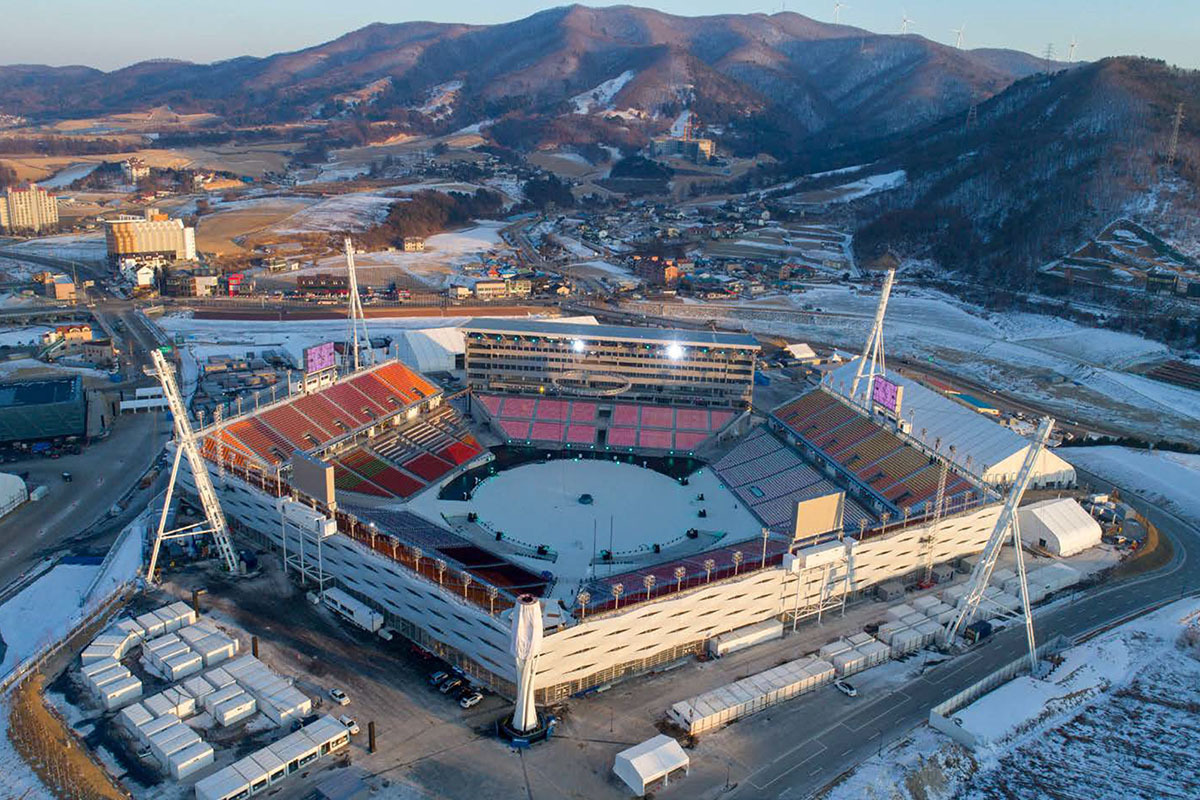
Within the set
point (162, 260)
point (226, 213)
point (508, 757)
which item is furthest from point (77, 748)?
point (226, 213)

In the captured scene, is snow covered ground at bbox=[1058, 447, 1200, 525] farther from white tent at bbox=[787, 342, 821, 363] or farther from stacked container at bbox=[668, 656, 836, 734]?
stacked container at bbox=[668, 656, 836, 734]

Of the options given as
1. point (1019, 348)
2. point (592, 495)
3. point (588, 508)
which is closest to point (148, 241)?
point (592, 495)

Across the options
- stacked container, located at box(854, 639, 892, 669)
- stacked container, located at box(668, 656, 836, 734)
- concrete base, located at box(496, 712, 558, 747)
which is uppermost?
stacked container, located at box(854, 639, 892, 669)

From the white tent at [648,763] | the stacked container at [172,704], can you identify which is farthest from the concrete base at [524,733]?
the stacked container at [172,704]

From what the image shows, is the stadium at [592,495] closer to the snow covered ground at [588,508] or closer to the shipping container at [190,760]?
the snow covered ground at [588,508]

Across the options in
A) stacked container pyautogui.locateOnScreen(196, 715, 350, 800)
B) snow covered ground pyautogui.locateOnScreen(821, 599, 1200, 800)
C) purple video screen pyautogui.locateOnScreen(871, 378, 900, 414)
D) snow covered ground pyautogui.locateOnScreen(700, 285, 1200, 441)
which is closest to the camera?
stacked container pyautogui.locateOnScreen(196, 715, 350, 800)

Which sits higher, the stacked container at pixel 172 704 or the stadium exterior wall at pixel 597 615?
the stadium exterior wall at pixel 597 615

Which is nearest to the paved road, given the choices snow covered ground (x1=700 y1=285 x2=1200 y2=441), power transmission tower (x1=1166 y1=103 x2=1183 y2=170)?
snow covered ground (x1=700 y1=285 x2=1200 y2=441)

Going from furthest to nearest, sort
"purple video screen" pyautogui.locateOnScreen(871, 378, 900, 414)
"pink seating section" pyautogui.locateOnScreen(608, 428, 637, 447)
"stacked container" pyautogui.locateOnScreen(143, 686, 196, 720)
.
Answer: "pink seating section" pyautogui.locateOnScreen(608, 428, 637, 447), "purple video screen" pyautogui.locateOnScreen(871, 378, 900, 414), "stacked container" pyautogui.locateOnScreen(143, 686, 196, 720)
